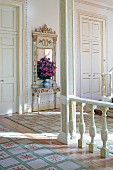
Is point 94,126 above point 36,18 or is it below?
below

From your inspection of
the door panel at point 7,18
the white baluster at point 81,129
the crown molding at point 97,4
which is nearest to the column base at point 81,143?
the white baluster at point 81,129

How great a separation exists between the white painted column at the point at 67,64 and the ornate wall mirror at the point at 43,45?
3.14 metres

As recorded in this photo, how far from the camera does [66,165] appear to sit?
3.22 m

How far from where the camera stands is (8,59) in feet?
22.7

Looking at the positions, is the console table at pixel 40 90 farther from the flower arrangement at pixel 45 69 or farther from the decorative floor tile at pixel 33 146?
the decorative floor tile at pixel 33 146

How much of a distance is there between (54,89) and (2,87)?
1.50 metres

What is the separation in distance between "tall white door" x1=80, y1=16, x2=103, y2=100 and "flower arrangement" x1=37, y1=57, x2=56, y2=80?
1538mm

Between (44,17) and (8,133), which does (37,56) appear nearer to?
(44,17)

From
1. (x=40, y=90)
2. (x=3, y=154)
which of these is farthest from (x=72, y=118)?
(x=40, y=90)

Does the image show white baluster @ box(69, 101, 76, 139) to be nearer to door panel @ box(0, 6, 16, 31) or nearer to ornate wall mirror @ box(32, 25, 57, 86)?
ornate wall mirror @ box(32, 25, 57, 86)

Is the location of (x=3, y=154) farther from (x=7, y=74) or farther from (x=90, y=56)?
(x=90, y=56)

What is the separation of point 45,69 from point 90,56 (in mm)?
2228

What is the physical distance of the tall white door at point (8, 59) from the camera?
6816 millimetres

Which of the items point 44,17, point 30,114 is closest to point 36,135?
point 30,114
